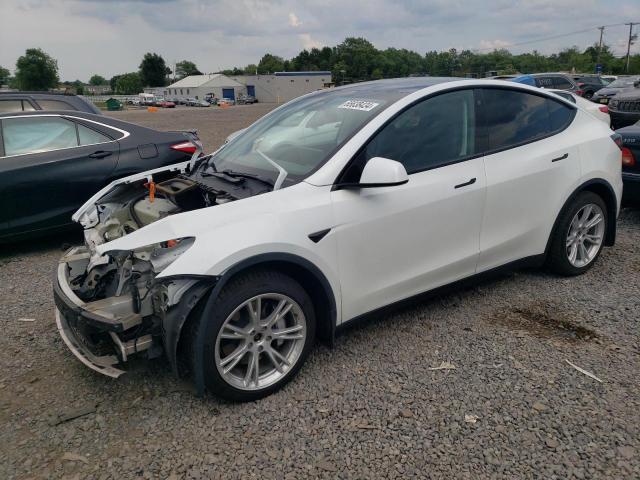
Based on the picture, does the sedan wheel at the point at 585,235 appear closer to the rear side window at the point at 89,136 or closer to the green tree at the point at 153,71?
the rear side window at the point at 89,136

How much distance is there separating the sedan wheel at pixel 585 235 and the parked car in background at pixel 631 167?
1.57 metres

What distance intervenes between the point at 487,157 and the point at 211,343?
2.30m

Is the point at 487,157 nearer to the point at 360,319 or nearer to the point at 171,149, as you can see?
the point at 360,319

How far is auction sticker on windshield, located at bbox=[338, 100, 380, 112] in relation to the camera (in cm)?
333

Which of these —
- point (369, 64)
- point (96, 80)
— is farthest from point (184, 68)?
point (369, 64)

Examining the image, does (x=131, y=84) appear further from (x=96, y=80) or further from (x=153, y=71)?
(x=96, y=80)

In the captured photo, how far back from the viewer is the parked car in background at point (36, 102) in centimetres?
639

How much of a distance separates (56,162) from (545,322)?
4.91 meters

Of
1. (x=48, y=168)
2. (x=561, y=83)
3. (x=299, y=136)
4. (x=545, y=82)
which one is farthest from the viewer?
(x=561, y=83)

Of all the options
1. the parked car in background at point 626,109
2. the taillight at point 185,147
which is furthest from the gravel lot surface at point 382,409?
the parked car in background at point 626,109

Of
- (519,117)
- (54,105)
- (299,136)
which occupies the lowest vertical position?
(299,136)

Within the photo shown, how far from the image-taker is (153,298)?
2.67 m

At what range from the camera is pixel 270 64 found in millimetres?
129750

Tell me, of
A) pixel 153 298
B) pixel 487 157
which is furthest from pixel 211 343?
pixel 487 157
